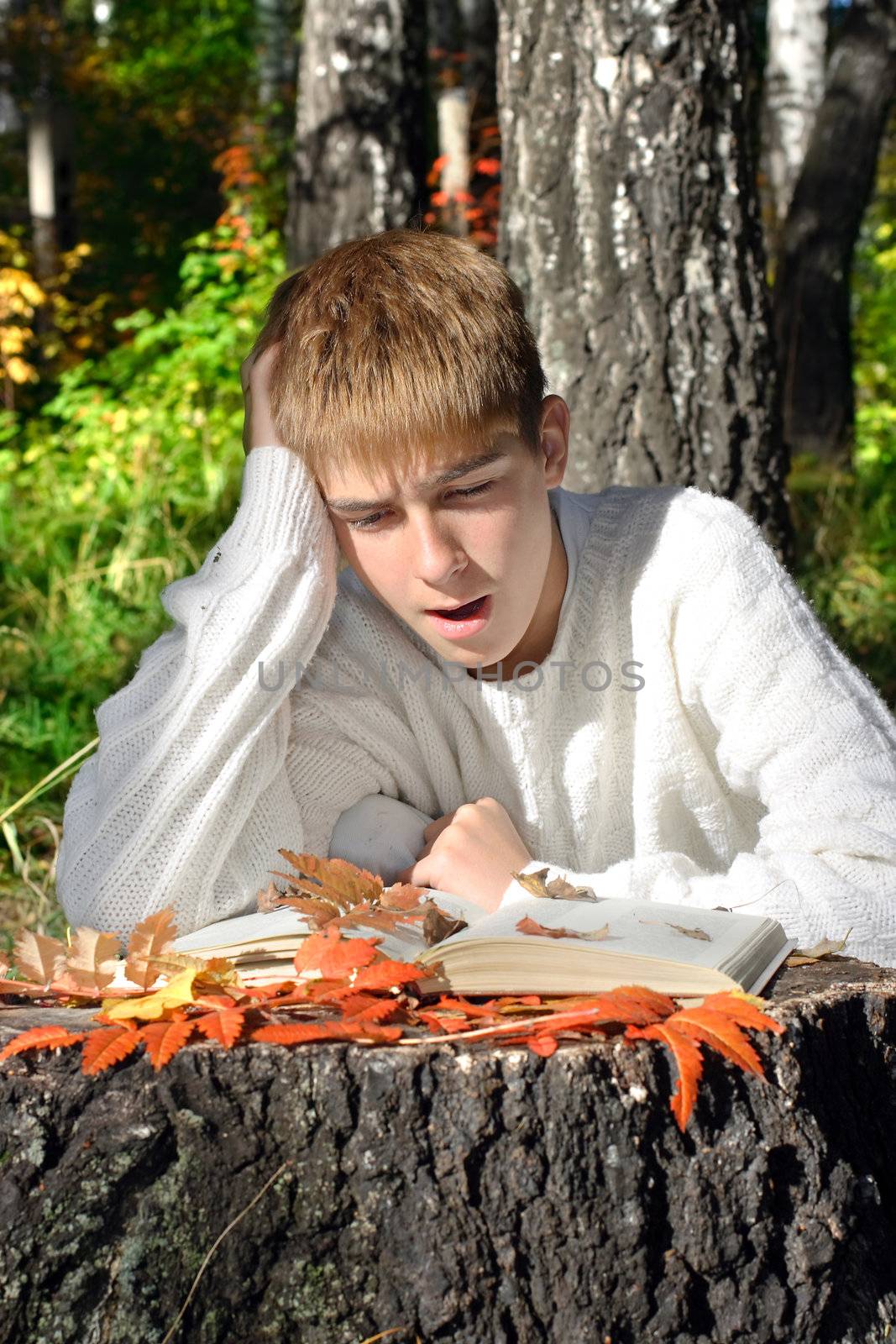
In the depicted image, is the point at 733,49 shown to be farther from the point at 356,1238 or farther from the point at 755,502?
the point at 356,1238

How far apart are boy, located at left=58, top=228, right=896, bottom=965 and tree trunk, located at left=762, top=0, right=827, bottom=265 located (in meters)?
8.38

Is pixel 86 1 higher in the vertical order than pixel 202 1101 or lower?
higher

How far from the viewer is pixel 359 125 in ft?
20.6

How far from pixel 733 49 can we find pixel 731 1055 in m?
2.90

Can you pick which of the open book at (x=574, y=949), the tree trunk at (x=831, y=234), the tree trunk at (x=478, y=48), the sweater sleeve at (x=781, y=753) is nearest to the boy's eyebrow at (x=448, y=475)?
the sweater sleeve at (x=781, y=753)

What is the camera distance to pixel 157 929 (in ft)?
5.41

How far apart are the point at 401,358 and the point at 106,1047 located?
1.17 metres

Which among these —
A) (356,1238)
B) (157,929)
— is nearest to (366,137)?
(157,929)

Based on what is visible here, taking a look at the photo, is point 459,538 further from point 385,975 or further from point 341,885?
point 385,975

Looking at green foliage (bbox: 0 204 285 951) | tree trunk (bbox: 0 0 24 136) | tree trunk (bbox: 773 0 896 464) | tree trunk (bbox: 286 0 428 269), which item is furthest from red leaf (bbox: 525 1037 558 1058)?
tree trunk (bbox: 0 0 24 136)

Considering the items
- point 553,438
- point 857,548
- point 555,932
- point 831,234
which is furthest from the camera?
point 831,234

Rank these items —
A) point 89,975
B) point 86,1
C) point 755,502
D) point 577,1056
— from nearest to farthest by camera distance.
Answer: point 577,1056, point 89,975, point 755,502, point 86,1

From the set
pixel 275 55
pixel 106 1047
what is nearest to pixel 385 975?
pixel 106 1047

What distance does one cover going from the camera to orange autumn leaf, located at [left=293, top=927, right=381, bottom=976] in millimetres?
1494
